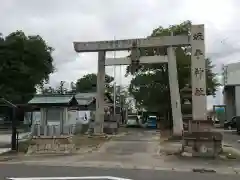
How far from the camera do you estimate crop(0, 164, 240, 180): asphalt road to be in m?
12.4

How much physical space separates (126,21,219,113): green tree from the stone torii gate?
20367 millimetres

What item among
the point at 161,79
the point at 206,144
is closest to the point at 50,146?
the point at 206,144

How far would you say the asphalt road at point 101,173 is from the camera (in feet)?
40.7

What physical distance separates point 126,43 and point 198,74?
264 inches

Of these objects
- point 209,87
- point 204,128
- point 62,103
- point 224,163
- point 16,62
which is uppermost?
point 16,62

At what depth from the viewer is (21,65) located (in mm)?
57688

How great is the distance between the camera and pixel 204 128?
1962cm

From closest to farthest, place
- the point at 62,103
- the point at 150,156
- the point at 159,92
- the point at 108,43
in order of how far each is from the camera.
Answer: the point at 150,156
the point at 108,43
the point at 62,103
the point at 159,92

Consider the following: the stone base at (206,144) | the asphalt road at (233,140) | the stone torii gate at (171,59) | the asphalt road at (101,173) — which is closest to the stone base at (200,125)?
the stone base at (206,144)

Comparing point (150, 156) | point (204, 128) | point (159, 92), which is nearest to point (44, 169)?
point (150, 156)

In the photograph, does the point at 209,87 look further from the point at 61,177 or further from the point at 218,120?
the point at 61,177

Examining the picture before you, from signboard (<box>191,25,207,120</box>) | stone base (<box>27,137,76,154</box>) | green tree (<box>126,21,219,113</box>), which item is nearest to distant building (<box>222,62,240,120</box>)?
green tree (<box>126,21,219,113</box>)

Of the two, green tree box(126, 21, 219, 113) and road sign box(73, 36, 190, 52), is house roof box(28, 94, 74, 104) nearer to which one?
road sign box(73, 36, 190, 52)

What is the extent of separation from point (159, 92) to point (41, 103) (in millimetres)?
24533
